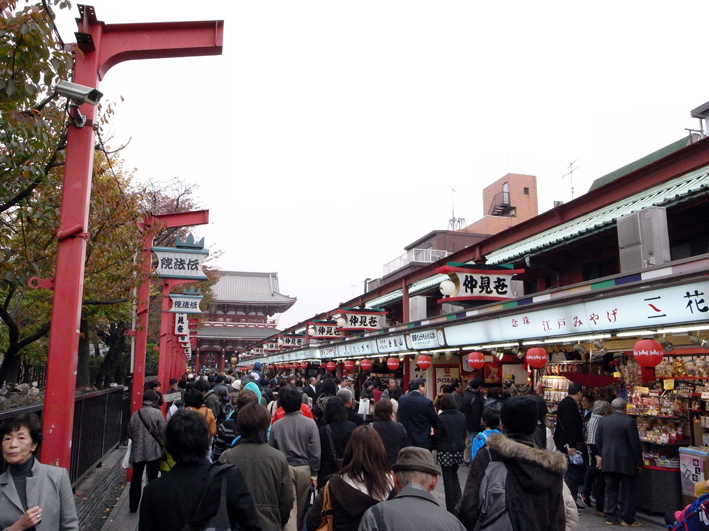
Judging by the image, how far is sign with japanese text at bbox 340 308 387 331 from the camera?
74.1 ft

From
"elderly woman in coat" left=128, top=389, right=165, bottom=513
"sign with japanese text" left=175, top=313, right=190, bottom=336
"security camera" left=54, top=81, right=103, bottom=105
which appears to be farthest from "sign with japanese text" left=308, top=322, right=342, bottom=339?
"security camera" left=54, top=81, right=103, bottom=105

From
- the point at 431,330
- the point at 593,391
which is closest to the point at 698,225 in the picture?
the point at 593,391

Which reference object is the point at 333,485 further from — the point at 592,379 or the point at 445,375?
the point at 445,375

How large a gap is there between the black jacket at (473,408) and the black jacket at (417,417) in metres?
3.49

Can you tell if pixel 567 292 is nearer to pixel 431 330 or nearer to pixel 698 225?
pixel 698 225

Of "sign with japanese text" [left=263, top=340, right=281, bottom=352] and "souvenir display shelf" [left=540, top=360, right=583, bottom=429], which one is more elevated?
"sign with japanese text" [left=263, top=340, right=281, bottom=352]

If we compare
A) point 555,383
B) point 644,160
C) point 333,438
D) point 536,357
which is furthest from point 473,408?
point 644,160

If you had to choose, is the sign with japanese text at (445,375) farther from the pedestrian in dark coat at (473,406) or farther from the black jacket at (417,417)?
the black jacket at (417,417)

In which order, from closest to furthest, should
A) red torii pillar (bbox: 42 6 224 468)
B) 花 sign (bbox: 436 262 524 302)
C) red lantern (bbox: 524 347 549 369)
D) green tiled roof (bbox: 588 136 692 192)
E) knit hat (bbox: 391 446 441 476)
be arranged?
knit hat (bbox: 391 446 441 476), red torii pillar (bbox: 42 6 224 468), red lantern (bbox: 524 347 549 369), 花 sign (bbox: 436 262 524 302), green tiled roof (bbox: 588 136 692 192)

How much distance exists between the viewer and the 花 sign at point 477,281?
41.9 ft

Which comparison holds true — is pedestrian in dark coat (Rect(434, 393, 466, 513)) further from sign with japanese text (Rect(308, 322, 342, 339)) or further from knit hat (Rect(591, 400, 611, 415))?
sign with japanese text (Rect(308, 322, 342, 339))

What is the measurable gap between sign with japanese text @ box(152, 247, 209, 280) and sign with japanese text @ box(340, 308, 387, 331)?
350 inches

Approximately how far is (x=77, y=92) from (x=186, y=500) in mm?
4219

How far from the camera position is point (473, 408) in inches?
476
